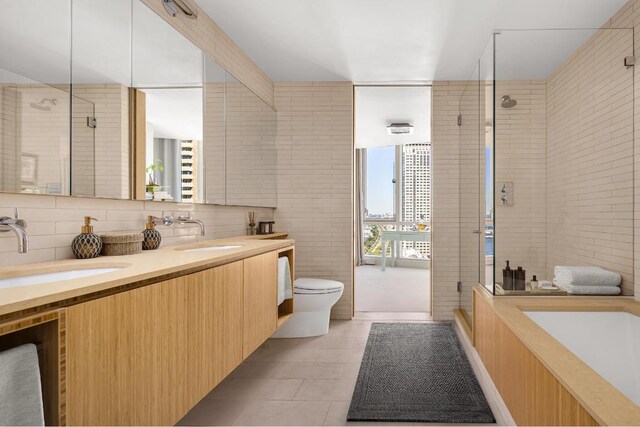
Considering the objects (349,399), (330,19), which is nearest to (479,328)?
(349,399)

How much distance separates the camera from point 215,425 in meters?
2.16

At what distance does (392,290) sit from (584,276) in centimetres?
339

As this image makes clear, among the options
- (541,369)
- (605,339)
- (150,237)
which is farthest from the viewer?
(605,339)

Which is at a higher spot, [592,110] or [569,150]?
[592,110]

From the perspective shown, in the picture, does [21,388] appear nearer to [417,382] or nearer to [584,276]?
[417,382]

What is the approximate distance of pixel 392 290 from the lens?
5.87 meters

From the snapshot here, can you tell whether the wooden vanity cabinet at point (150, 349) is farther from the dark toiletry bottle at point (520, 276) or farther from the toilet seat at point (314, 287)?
the dark toiletry bottle at point (520, 276)

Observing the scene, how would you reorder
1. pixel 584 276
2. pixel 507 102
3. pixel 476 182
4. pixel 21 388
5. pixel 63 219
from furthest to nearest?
pixel 476 182, pixel 507 102, pixel 584 276, pixel 63 219, pixel 21 388

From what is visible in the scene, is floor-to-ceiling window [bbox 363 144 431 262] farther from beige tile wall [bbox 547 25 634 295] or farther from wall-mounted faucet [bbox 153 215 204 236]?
wall-mounted faucet [bbox 153 215 204 236]

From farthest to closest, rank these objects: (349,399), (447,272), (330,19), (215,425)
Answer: (447,272) → (330,19) → (349,399) → (215,425)

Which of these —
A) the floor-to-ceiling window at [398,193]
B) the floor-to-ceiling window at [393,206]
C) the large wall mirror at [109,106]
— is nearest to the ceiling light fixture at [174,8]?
the large wall mirror at [109,106]

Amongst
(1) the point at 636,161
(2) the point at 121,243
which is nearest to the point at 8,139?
(2) the point at 121,243

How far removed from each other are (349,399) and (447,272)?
217cm

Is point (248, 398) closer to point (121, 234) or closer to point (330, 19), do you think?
point (121, 234)
